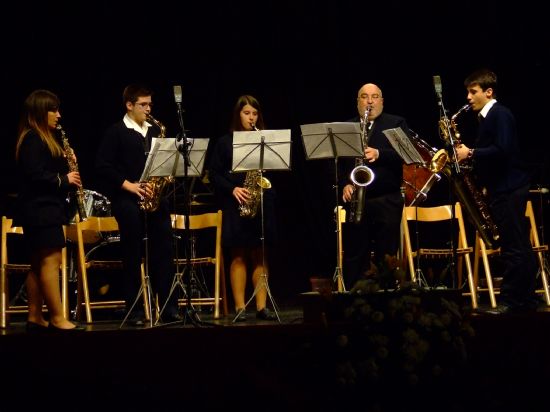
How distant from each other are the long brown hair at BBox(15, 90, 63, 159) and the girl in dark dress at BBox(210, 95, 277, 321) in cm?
147

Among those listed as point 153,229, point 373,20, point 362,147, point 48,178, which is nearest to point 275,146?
point 362,147

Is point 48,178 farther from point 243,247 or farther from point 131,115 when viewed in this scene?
point 243,247

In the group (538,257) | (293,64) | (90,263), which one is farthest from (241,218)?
(538,257)

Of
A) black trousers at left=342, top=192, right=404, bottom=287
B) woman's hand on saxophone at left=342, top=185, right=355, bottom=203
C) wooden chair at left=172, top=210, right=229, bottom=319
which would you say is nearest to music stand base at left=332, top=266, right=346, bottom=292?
black trousers at left=342, top=192, right=404, bottom=287

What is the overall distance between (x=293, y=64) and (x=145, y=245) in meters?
3.10

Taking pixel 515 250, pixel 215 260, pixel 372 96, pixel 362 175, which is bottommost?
pixel 515 250

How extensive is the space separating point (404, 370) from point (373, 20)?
5319 mm

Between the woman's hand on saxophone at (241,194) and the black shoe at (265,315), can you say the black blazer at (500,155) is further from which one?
the black shoe at (265,315)

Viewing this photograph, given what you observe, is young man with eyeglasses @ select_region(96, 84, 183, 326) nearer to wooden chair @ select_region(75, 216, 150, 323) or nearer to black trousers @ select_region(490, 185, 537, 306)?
wooden chair @ select_region(75, 216, 150, 323)

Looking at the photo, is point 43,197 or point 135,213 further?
point 135,213

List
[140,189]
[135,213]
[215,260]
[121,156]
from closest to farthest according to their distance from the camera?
[140,189], [135,213], [121,156], [215,260]

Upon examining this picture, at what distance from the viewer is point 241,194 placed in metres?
6.65

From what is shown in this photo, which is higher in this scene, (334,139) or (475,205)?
(334,139)

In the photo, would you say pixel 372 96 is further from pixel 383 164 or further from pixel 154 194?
pixel 154 194
